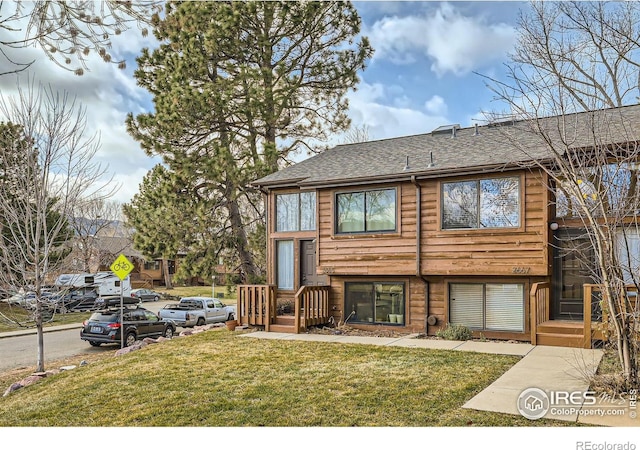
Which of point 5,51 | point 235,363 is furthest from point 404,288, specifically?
point 5,51

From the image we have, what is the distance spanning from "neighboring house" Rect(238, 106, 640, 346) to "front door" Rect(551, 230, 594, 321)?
0.02 m

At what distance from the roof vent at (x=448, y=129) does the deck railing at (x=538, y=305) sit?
5.80 metres

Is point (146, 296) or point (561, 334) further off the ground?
point (561, 334)

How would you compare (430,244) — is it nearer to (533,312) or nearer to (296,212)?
(533,312)

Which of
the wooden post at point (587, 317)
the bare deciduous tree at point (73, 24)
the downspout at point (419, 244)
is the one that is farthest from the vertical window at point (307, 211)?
the bare deciduous tree at point (73, 24)

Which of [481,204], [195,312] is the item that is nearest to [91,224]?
[195,312]

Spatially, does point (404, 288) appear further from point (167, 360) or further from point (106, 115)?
point (106, 115)

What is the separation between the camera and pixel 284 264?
14922mm

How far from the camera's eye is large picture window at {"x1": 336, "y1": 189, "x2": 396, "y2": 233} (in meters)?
12.6

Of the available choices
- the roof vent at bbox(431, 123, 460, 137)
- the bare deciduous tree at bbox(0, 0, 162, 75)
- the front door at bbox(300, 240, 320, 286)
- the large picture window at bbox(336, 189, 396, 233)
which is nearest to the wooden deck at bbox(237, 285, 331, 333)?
the front door at bbox(300, 240, 320, 286)

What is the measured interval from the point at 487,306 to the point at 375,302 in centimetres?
282

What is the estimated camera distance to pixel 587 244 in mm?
10734

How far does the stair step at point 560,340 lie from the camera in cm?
967

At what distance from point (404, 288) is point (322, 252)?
237cm
